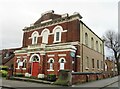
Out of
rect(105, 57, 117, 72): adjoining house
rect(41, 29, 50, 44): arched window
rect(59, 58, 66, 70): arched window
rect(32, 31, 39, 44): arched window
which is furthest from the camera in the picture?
rect(105, 57, 117, 72): adjoining house

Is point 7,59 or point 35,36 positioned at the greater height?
point 35,36

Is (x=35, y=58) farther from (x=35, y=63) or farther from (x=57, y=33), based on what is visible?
(x=57, y=33)

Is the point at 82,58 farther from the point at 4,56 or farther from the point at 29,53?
the point at 4,56

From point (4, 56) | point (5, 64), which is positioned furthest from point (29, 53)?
point (4, 56)

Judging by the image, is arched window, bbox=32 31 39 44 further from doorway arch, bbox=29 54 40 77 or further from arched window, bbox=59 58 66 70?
arched window, bbox=59 58 66 70

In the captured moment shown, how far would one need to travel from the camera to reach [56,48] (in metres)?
24.8

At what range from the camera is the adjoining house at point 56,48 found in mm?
24469

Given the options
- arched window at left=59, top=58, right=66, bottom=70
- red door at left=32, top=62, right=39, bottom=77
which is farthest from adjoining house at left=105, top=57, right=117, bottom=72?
arched window at left=59, top=58, right=66, bottom=70

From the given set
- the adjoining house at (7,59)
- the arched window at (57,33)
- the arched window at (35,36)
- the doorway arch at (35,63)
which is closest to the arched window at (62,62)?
the doorway arch at (35,63)

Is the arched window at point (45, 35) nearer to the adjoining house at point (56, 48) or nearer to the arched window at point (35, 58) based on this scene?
the adjoining house at point (56, 48)

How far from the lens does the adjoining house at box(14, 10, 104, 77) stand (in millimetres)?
24469

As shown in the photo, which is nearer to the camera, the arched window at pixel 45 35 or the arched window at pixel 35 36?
the arched window at pixel 45 35

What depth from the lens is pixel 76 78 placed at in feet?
64.6

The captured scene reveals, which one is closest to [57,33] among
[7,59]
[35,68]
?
[35,68]
